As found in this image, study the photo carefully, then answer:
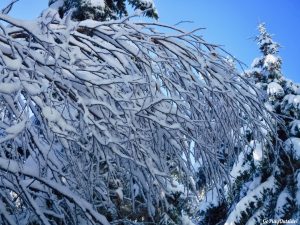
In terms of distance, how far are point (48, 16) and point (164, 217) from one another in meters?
4.32

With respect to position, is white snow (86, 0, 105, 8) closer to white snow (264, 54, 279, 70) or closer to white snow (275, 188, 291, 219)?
white snow (264, 54, 279, 70)

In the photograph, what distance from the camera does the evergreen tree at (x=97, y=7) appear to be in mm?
8391

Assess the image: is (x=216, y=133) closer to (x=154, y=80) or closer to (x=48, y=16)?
(x=154, y=80)

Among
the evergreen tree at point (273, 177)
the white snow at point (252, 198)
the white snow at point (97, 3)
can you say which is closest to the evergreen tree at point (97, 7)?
the white snow at point (97, 3)

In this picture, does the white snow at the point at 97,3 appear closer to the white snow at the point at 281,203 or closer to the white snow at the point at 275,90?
the white snow at the point at 275,90

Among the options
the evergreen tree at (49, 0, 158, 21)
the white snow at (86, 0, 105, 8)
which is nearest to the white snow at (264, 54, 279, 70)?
the evergreen tree at (49, 0, 158, 21)

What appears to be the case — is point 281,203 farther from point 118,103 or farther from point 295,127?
point 118,103

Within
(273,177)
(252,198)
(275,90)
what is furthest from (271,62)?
(252,198)

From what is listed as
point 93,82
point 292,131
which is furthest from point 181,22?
point 292,131

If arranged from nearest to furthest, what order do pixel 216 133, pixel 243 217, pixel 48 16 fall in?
1. pixel 48 16
2. pixel 216 133
3. pixel 243 217

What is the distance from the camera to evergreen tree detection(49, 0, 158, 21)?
8.39 m

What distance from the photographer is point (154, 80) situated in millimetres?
2875

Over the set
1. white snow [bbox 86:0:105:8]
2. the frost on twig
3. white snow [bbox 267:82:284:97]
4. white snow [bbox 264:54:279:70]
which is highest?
white snow [bbox 264:54:279:70]

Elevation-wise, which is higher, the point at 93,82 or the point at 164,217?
the point at 93,82
